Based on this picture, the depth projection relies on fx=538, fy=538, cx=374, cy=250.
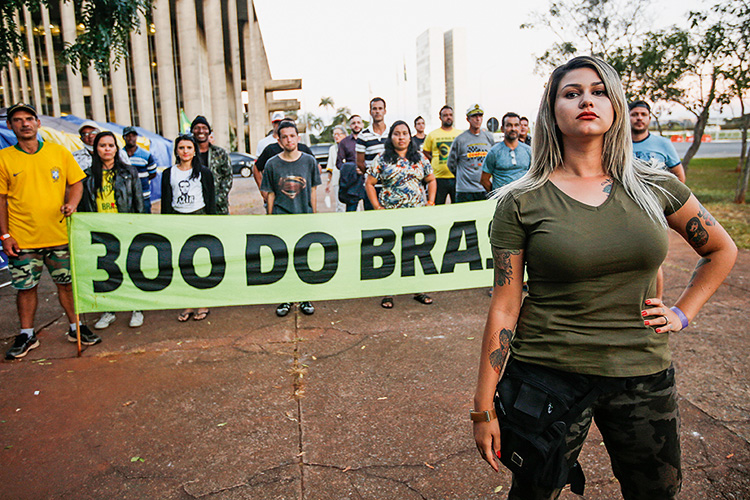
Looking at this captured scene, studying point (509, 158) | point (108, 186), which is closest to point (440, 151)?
point (509, 158)

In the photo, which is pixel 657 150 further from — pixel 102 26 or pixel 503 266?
pixel 102 26

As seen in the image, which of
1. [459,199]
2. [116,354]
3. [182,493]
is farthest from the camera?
[459,199]

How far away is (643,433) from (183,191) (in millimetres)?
4871

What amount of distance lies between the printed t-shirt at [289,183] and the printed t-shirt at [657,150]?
324cm

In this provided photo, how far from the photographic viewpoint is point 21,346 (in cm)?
455

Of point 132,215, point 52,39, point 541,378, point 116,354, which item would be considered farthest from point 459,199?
point 52,39

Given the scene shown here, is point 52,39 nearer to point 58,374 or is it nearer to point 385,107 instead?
point 385,107

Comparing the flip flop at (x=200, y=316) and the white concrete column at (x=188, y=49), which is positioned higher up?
the white concrete column at (x=188, y=49)

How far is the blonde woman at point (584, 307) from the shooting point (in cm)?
156

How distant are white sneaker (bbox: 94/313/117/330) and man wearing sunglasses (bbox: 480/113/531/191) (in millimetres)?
4301

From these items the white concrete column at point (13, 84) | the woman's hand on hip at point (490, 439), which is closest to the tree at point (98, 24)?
the woman's hand on hip at point (490, 439)

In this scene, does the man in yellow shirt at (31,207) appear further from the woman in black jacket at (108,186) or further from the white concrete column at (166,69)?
the white concrete column at (166,69)

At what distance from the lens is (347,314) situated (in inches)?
220

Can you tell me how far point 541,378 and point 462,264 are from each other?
3.99 m
